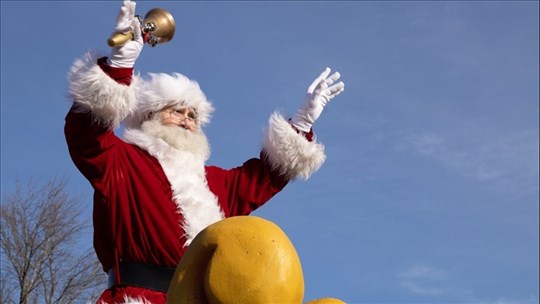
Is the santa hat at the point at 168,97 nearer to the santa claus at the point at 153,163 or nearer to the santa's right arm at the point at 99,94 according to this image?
the santa claus at the point at 153,163

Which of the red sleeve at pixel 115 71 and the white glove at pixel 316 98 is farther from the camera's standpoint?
the white glove at pixel 316 98

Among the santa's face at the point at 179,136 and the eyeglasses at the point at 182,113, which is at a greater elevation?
the eyeglasses at the point at 182,113

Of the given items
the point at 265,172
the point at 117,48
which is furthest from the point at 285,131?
the point at 117,48

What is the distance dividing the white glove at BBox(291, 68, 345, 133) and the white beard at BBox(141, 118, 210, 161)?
0.58 m

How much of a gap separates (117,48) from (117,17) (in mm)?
143

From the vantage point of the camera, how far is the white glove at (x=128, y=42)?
3.28 m

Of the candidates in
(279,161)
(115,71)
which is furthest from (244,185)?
(115,71)

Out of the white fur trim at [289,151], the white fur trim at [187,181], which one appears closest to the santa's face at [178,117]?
the white fur trim at [187,181]

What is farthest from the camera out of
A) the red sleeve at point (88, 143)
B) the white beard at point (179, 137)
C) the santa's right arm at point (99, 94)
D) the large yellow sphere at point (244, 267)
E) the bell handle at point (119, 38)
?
the white beard at point (179, 137)

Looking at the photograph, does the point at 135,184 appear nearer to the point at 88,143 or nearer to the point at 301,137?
the point at 88,143

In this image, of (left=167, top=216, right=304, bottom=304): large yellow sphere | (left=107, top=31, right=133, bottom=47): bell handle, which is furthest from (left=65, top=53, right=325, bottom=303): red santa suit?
(left=167, top=216, right=304, bottom=304): large yellow sphere

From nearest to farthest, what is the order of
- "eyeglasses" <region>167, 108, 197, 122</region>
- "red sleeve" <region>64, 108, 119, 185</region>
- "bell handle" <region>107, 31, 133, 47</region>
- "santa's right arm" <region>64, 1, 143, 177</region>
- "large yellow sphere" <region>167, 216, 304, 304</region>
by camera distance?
"large yellow sphere" <region>167, 216, 304, 304</region>, "bell handle" <region>107, 31, 133, 47</region>, "santa's right arm" <region>64, 1, 143, 177</region>, "red sleeve" <region>64, 108, 119, 185</region>, "eyeglasses" <region>167, 108, 197, 122</region>

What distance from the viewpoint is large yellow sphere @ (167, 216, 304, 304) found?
8.22ft

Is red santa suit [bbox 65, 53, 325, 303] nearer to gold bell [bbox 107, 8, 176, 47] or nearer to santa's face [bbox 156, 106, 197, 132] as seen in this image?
santa's face [bbox 156, 106, 197, 132]
